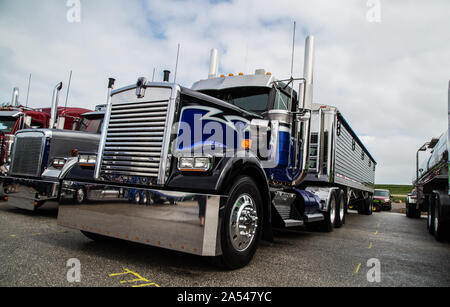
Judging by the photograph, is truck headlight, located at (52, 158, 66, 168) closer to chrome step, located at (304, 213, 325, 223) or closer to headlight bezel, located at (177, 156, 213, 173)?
headlight bezel, located at (177, 156, 213, 173)

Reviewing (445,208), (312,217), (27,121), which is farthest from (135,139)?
(27,121)

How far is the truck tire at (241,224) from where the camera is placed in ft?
10.6

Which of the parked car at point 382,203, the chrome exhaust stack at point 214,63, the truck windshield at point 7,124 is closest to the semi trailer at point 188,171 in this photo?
the chrome exhaust stack at point 214,63

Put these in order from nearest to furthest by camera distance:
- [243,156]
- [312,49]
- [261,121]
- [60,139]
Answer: [243,156], [312,49], [261,121], [60,139]

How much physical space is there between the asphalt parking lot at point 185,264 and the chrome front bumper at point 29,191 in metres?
0.74

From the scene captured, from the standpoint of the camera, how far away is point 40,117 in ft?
33.9

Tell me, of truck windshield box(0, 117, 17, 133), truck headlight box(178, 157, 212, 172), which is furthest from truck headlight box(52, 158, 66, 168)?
truck headlight box(178, 157, 212, 172)

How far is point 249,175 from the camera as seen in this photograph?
12.3ft

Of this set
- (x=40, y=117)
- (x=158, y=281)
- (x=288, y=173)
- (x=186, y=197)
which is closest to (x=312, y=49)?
(x=288, y=173)

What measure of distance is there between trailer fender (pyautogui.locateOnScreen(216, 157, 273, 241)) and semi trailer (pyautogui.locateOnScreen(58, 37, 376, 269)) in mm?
12

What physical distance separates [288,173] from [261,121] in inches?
46.6

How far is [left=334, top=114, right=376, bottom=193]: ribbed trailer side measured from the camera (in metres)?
8.45

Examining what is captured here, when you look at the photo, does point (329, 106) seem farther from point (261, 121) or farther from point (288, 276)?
point (288, 276)

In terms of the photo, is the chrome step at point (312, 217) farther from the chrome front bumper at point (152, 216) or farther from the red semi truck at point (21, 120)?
the red semi truck at point (21, 120)
